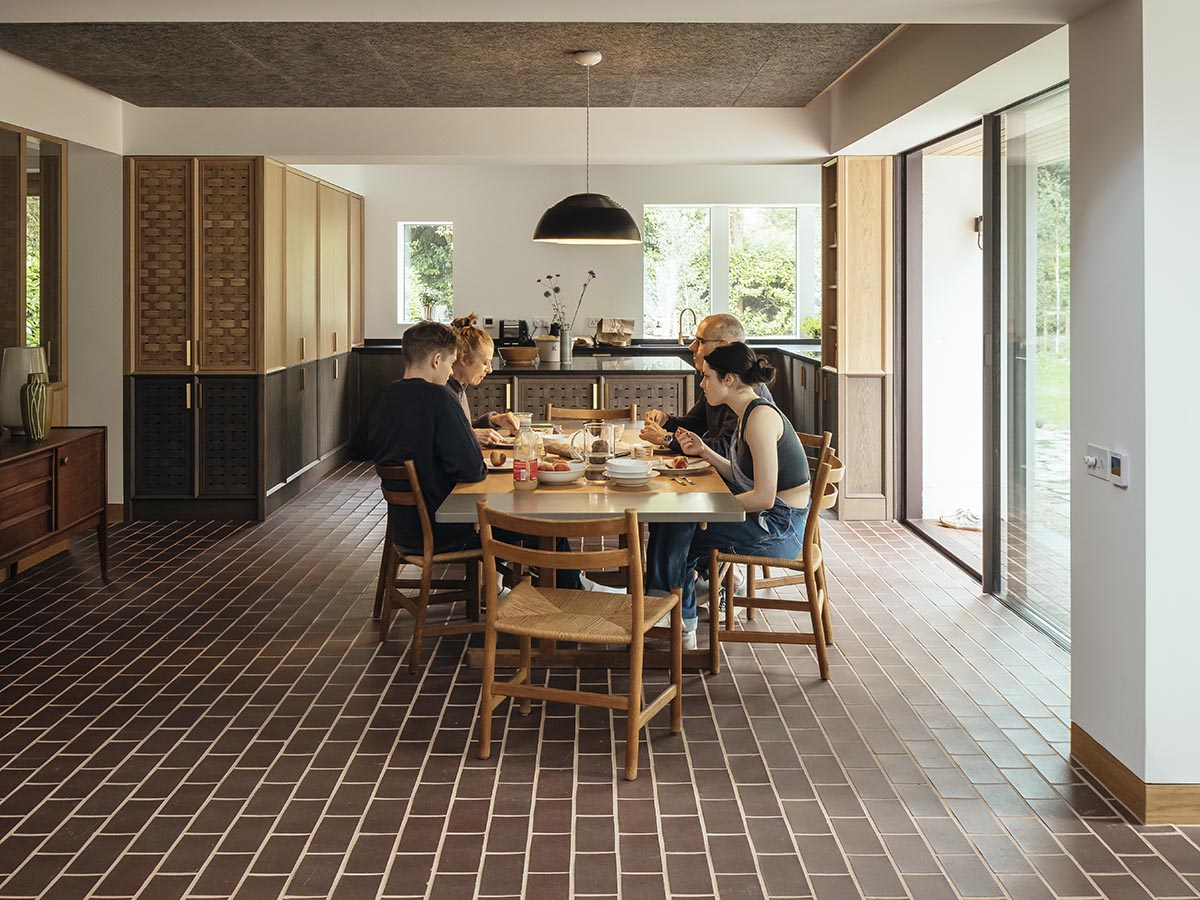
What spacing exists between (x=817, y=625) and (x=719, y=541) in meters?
0.51

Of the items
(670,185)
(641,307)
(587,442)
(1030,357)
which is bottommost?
(587,442)

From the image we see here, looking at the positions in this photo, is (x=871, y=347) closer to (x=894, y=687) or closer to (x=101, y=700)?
(x=894, y=687)

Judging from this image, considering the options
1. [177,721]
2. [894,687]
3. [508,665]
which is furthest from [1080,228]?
[177,721]

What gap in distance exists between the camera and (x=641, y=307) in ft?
39.5

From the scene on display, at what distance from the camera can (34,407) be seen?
5.78 metres

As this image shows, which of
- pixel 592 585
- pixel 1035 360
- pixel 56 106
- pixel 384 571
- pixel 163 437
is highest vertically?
pixel 56 106

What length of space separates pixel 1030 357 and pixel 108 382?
5.72 metres

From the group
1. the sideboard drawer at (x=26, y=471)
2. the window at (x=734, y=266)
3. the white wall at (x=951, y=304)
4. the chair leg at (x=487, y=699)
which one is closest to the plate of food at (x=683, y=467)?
the chair leg at (x=487, y=699)

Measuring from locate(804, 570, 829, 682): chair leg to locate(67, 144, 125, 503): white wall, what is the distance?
5171mm

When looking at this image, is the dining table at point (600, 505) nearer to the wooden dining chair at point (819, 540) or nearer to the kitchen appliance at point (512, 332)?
the wooden dining chair at point (819, 540)

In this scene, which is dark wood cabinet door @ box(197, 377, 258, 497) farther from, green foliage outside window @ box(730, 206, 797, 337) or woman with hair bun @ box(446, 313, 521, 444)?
green foliage outside window @ box(730, 206, 797, 337)

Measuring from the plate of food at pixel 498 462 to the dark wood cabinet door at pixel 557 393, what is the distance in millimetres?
3915

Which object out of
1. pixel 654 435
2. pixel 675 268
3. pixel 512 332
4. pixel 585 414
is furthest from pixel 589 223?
pixel 675 268

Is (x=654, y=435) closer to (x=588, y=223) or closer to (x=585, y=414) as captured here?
(x=585, y=414)
